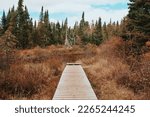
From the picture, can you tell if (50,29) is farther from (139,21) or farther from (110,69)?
(110,69)

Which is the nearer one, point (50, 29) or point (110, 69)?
point (110, 69)

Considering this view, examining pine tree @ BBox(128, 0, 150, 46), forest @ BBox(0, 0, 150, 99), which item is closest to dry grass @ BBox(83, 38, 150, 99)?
forest @ BBox(0, 0, 150, 99)

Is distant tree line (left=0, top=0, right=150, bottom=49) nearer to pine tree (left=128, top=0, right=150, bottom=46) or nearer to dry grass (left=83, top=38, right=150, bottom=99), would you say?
pine tree (left=128, top=0, right=150, bottom=46)

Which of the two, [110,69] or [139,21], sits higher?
[139,21]

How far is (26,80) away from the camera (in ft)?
38.4

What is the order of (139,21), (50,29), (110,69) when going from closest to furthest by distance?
(110,69), (139,21), (50,29)

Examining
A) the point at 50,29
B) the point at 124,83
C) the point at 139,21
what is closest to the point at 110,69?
the point at 124,83

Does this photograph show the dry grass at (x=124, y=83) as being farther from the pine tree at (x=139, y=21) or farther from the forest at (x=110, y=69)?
the pine tree at (x=139, y=21)

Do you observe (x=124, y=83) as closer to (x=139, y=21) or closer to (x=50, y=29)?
(x=139, y=21)

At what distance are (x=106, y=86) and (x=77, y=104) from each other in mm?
5760

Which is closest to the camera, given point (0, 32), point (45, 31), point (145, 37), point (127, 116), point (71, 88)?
point (127, 116)

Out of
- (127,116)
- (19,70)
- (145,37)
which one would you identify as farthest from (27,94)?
(145,37)

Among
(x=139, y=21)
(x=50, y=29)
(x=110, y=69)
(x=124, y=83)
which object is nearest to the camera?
(x=124, y=83)

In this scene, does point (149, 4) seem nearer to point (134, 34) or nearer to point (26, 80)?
point (134, 34)
